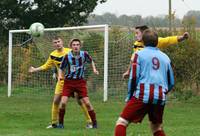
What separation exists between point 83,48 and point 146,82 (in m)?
13.4

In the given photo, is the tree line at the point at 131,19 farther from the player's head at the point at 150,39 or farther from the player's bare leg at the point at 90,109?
the player's head at the point at 150,39

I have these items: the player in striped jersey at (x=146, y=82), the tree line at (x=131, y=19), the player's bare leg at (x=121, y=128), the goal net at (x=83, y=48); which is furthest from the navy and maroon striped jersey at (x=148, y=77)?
the tree line at (x=131, y=19)

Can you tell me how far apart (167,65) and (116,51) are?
1257 cm

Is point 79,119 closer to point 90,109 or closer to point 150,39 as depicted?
point 90,109

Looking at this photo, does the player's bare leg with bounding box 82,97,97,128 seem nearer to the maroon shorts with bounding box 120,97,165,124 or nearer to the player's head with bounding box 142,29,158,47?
the maroon shorts with bounding box 120,97,165,124

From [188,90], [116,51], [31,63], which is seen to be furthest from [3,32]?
[188,90]

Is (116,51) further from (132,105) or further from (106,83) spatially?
(132,105)

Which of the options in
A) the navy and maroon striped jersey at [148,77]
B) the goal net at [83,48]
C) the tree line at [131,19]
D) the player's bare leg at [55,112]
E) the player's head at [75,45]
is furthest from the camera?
the tree line at [131,19]

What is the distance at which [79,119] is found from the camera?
14344mm

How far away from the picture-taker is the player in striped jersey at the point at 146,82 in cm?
835

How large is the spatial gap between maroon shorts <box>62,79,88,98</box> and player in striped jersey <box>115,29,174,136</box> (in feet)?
13.0

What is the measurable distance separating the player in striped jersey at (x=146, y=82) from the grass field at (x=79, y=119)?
285 centimetres

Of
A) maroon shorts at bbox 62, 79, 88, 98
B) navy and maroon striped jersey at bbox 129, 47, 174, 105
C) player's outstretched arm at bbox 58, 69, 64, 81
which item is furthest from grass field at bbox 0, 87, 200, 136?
navy and maroon striped jersey at bbox 129, 47, 174, 105

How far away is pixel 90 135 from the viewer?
1108cm
